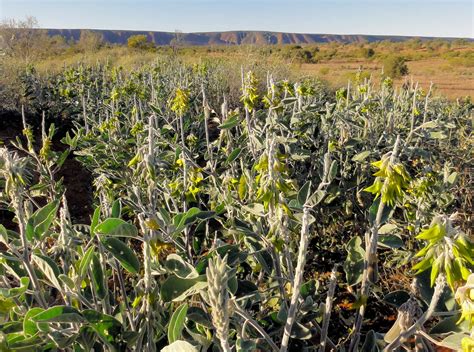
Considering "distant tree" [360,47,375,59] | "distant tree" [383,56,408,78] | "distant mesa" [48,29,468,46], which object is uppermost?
"distant mesa" [48,29,468,46]

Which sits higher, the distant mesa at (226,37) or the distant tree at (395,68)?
the distant mesa at (226,37)

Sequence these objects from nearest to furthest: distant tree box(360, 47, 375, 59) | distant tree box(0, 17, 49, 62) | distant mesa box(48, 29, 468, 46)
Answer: distant tree box(0, 17, 49, 62)
distant tree box(360, 47, 375, 59)
distant mesa box(48, 29, 468, 46)

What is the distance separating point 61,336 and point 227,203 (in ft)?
2.88

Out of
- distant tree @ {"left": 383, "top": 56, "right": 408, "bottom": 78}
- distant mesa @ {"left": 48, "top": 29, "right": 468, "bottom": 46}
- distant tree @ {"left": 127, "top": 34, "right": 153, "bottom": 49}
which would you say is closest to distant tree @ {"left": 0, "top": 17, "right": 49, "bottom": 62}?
distant tree @ {"left": 127, "top": 34, "right": 153, "bottom": 49}

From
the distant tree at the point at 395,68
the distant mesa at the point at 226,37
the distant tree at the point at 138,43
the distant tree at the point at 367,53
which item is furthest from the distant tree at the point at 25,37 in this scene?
the distant mesa at the point at 226,37

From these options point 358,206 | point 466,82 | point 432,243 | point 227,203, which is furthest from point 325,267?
point 466,82

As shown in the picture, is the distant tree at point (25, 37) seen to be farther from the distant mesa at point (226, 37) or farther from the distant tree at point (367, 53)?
the distant mesa at point (226, 37)

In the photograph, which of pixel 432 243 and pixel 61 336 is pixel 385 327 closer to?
pixel 432 243

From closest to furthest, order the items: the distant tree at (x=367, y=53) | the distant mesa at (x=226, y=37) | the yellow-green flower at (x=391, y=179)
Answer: the yellow-green flower at (x=391, y=179)
the distant tree at (x=367, y=53)
the distant mesa at (x=226, y=37)

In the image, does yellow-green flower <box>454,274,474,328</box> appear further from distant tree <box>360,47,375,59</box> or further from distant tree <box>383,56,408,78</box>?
distant tree <box>360,47,375,59</box>

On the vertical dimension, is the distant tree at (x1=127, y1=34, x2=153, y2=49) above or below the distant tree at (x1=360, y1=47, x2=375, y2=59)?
below

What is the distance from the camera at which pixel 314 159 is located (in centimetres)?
289

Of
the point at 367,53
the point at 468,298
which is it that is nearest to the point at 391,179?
the point at 468,298

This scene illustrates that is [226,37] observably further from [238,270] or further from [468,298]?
[468,298]
